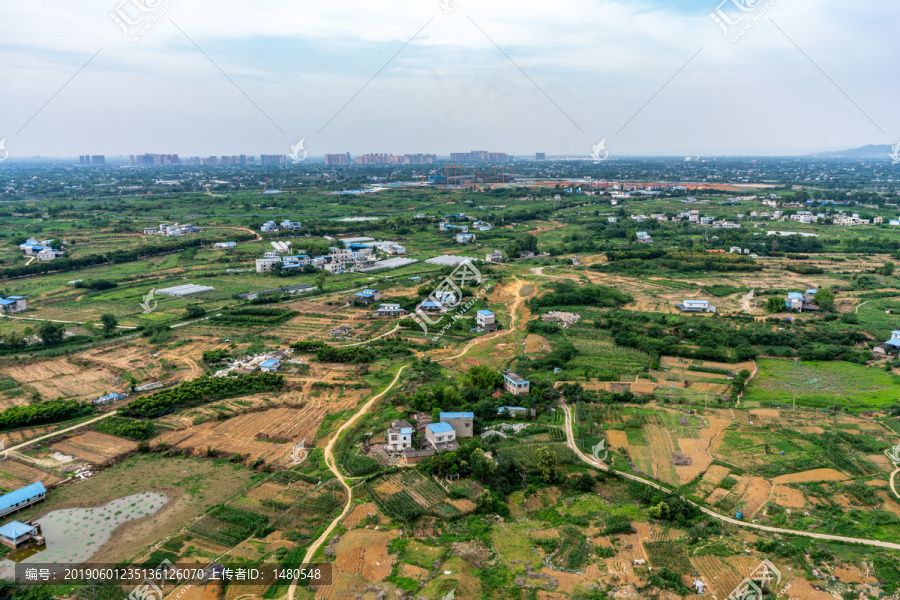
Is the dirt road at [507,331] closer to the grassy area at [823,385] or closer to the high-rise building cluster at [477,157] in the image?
the grassy area at [823,385]

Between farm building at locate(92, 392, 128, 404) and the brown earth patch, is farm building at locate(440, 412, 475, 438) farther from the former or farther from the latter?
farm building at locate(92, 392, 128, 404)

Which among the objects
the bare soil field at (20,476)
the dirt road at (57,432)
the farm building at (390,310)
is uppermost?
the farm building at (390,310)

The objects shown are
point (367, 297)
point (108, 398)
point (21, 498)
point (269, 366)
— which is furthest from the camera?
point (367, 297)

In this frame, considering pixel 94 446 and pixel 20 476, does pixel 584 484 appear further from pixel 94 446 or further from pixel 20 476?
pixel 20 476

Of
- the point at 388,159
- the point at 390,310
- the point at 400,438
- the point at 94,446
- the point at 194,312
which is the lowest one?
the point at 94,446

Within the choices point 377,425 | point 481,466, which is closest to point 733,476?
point 481,466

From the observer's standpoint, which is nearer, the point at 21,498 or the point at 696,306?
the point at 21,498

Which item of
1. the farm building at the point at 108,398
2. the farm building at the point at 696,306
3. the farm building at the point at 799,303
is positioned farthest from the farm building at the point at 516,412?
the farm building at the point at 799,303

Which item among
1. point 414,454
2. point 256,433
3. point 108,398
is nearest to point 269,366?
point 256,433
